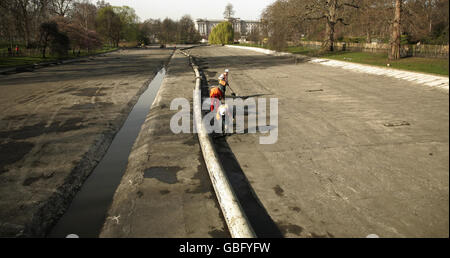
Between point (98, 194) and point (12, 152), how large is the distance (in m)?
3.59

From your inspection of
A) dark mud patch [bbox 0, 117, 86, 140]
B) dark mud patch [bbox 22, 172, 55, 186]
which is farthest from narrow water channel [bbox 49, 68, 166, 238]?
dark mud patch [bbox 0, 117, 86, 140]

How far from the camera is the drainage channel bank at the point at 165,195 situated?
191 inches

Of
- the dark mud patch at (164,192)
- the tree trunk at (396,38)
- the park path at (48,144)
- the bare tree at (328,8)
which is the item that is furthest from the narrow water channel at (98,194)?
the bare tree at (328,8)

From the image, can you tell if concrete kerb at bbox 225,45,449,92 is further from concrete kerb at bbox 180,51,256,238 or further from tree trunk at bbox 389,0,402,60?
concrete kerb at bbox 180,51,256,238

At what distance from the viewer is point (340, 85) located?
58.1 ft

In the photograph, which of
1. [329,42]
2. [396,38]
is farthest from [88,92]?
[329,42]

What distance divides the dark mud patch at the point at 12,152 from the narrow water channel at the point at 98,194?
81.7 inches

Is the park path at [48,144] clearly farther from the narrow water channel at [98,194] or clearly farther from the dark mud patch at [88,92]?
the narrow water channel at [98,194]

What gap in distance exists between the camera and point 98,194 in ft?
21.5

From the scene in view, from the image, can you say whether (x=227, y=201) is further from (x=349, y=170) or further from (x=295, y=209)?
(x=349, y=170)

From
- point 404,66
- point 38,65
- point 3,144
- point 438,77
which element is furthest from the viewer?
point 38,65
